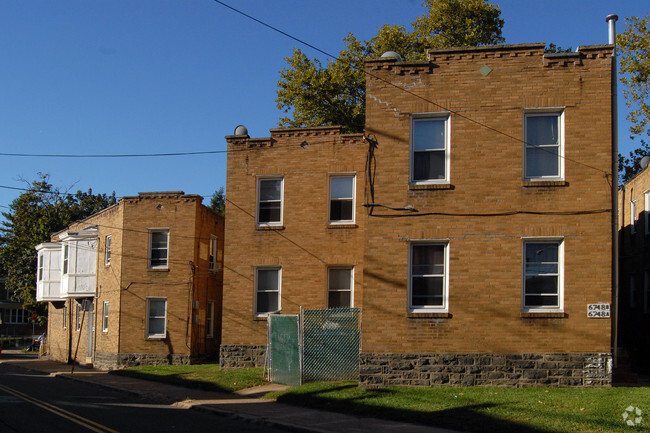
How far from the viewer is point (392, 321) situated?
53.0ft

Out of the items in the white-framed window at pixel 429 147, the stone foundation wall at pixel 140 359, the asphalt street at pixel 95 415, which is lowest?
the stone foundation wall at pixel 140 359

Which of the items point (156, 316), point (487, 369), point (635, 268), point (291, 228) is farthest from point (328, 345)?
point (635, 268)

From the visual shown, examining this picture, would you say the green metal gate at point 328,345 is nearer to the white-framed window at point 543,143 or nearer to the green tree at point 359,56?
the white-framed window at point 543,143

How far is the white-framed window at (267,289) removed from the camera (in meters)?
23.0

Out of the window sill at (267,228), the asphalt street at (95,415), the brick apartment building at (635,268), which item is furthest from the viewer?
the brick apartment building at (635,268)

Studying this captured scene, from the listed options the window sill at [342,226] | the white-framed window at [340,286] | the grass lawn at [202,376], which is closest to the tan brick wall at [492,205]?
the grass lawn at [202,376]

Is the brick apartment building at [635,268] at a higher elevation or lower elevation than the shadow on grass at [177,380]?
higher

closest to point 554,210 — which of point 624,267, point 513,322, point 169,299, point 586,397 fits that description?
point 513,322

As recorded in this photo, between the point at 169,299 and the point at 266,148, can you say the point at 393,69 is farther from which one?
the point at 169,299

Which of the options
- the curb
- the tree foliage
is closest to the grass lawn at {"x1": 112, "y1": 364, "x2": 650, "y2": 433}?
the curb

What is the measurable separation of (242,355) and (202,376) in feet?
5.33

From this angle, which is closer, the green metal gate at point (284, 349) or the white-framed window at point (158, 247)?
the green metal gate at point (284, 349)

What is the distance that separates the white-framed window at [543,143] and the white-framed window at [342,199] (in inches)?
296

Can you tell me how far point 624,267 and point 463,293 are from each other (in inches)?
632
